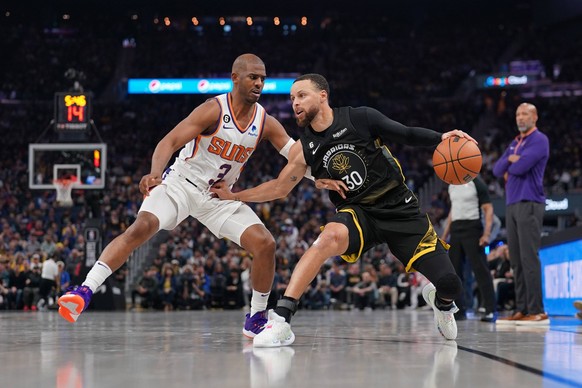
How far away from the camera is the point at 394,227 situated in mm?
5016

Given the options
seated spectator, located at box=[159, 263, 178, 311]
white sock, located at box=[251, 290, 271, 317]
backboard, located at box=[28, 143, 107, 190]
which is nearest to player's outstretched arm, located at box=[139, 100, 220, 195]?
white sock, located at box=[251, 290, 271, 317]

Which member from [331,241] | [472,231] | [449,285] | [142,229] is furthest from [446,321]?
[472,231]

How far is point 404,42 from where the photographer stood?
36.1m

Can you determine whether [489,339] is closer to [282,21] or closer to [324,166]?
[324,166]

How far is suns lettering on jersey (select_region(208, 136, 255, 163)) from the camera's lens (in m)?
5.80

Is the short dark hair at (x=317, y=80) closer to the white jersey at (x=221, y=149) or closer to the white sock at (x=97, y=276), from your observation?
the white jersey at (x=221, y=149)

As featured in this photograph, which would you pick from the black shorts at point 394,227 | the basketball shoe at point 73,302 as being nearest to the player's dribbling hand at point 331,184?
the black shorts at point 394,227

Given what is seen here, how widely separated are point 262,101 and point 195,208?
2790 cm

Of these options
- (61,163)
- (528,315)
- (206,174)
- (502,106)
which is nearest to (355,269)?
(61,163)

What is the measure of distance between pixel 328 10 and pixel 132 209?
17.8m

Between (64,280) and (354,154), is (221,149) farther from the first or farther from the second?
(64,280)

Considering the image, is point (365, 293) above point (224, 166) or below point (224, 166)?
below

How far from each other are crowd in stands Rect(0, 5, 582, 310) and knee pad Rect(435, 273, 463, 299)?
40.8 ft

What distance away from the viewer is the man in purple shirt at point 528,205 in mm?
7473
